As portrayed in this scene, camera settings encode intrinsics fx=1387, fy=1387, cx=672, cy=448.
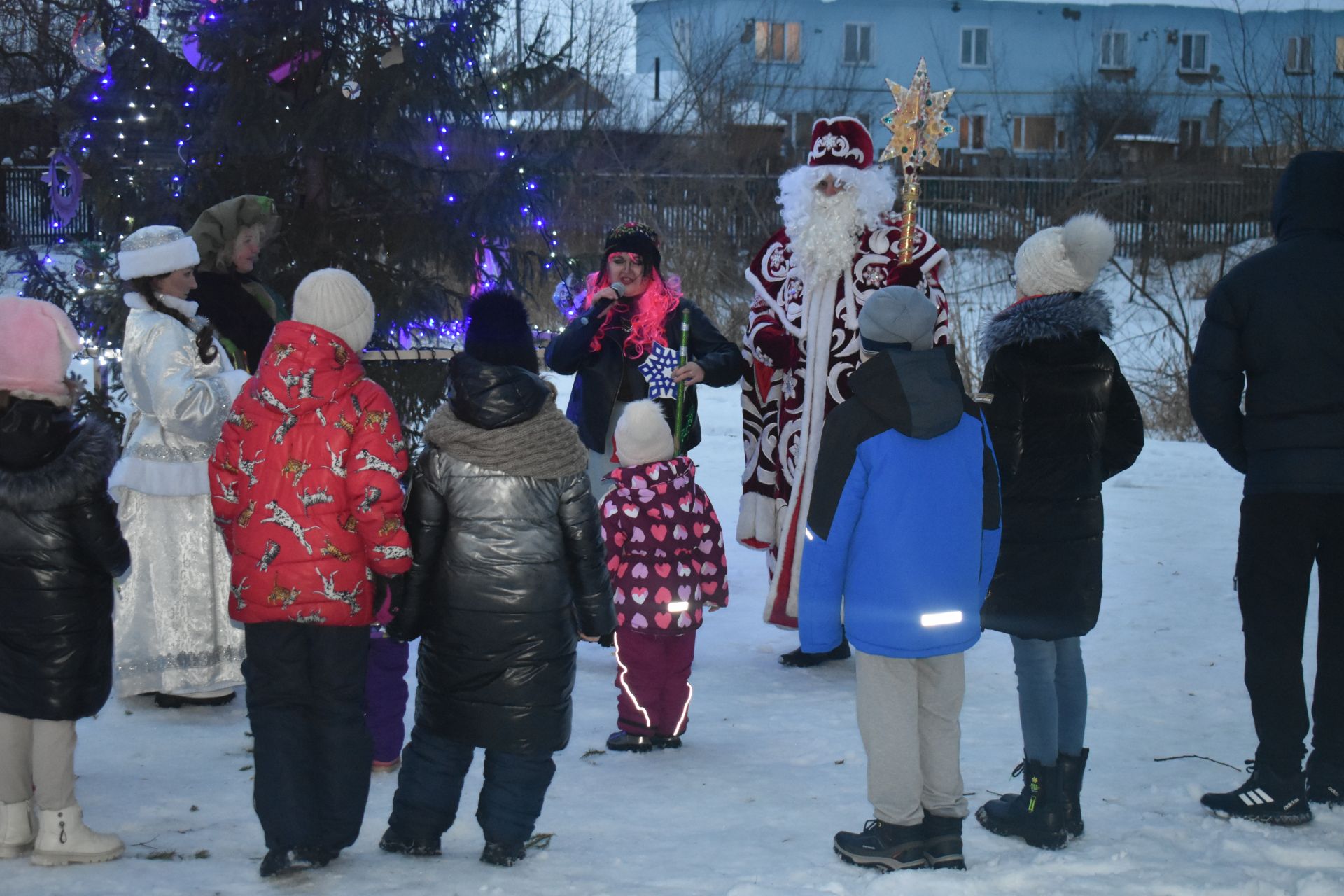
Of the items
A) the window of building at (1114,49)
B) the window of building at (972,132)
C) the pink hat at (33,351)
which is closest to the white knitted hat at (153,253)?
the pink hat at (33,351)

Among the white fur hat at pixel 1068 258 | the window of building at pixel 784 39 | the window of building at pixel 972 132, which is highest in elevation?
the window of building at pixel 784 39

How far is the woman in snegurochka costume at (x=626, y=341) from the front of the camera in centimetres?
621

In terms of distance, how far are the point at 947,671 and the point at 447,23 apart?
4.45 m

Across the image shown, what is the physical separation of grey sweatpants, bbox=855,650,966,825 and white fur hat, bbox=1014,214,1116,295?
121cm

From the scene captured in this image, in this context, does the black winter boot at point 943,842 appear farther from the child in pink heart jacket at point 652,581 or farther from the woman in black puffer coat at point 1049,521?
the child in pink heart jacket at point 652,581

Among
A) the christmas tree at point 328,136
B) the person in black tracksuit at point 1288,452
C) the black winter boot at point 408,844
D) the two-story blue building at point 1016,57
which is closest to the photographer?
the black winter boot at point 408,844

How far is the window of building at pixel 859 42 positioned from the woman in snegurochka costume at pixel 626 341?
36489 mm

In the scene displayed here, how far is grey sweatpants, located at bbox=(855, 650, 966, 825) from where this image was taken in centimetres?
388

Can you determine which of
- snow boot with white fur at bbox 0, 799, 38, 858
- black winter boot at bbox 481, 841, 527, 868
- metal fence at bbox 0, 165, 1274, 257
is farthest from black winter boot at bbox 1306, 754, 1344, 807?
metal fence at bbox 0, 165, 1274, 257

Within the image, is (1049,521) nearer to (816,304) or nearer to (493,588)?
(493,588)

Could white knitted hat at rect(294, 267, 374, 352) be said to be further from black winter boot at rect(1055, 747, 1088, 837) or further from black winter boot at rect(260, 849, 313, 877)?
black winter boot at rect(1055, 747, 1088, 837)

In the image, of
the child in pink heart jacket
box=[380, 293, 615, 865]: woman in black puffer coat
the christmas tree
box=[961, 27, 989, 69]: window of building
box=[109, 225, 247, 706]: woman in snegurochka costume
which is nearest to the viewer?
box=[380, 293, 615, 865]: woman in black puffer coat

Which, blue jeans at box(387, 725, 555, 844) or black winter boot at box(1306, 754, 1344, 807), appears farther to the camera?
black winter boot at box(1306, 754, 1344, 807)

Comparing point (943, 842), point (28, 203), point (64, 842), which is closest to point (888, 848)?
point (943, 842)
